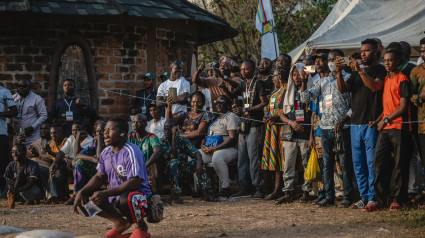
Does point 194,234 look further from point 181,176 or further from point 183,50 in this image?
point 183,50

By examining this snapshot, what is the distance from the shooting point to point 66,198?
34.2 feet

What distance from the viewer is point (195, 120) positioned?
427 inches

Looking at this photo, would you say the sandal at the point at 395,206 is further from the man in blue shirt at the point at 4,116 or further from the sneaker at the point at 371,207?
the man in blue shirt at the point at 4,116

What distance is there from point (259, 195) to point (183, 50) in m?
4.71

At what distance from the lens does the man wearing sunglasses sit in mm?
11344

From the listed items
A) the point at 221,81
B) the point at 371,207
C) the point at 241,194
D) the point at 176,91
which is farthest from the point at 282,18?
the point at 371,207

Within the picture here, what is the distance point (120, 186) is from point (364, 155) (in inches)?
128

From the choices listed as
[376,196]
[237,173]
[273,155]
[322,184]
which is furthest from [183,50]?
[376,196]

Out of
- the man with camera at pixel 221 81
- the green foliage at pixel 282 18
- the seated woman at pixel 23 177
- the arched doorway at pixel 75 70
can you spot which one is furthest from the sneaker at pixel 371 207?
the green foliage at pixel 282 18

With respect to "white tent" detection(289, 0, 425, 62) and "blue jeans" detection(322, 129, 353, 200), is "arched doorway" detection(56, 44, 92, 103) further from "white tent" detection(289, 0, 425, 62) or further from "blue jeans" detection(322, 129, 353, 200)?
"blue jeans" detection(322, 129, 353, 200)

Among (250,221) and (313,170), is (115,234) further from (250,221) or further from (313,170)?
(313,170)

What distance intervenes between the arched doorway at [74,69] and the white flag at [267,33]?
4050 millimetres

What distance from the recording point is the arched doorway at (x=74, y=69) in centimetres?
1243

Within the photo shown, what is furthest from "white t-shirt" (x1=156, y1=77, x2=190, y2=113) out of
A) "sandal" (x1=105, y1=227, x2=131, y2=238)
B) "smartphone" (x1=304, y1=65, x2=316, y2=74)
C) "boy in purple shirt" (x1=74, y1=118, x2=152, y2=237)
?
"sandal" (x1=105, y1=227, x2=131, y2=238)
